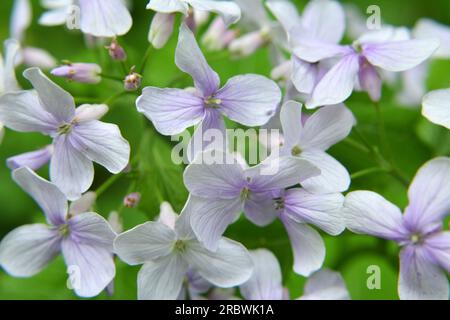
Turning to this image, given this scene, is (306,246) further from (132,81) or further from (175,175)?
(132,81)

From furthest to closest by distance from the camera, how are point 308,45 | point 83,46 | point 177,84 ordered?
1. point 83,46
2. point 177,84
3. point 308,45

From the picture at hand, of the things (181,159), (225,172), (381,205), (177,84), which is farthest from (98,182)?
(381,205)

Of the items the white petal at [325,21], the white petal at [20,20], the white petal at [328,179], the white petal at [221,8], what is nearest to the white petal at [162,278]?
the white petal at [328,179]

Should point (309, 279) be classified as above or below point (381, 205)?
below

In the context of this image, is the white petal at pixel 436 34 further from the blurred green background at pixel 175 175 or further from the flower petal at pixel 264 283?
the flower petal at pixel 264 283

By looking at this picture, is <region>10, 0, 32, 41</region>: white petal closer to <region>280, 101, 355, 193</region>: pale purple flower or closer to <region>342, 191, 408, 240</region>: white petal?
<region>280, 101, 355, 193</region>: pale purple flower

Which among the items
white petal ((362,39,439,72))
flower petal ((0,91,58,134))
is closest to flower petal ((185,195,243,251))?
flower petal ((0,91,58,134))

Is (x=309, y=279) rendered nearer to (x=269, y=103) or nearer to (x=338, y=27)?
(x=269, y=103)
